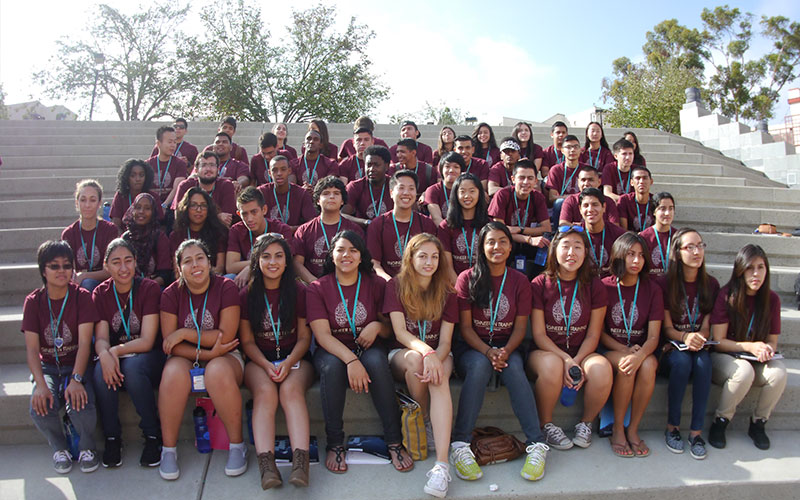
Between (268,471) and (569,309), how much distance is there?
6.86ft

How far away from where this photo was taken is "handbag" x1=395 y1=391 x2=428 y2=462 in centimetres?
311

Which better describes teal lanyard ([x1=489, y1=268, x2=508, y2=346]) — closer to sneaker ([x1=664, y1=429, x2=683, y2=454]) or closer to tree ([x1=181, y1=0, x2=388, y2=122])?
sneaker ([x1=664, y1=429, x2=683, y2=454])

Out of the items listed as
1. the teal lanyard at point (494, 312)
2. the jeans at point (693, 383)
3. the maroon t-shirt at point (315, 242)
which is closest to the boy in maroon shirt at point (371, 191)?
the maroon t-shirt at point (315, 242)

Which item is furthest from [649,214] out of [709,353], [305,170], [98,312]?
[98,312]

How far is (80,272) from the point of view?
13.0 feet

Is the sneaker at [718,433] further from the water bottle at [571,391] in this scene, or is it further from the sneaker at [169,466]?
the sneaker at [169,466]

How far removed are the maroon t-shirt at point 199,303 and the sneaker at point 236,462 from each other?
70 centimetres

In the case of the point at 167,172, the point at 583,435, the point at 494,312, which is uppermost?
the point at 167,172

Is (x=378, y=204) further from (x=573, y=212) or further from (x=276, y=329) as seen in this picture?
(x=276, y=329)

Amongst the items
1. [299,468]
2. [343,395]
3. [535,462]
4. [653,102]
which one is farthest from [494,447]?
[653,102]

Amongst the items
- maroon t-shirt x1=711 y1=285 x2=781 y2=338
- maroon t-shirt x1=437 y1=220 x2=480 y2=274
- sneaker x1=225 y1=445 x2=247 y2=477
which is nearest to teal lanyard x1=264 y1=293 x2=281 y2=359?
sneaker x1=225 y1=445 x2=247 y2=477

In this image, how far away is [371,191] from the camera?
16.5 feet

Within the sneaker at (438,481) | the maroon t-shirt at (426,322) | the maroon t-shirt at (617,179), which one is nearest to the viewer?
the sneaker at (438,481)

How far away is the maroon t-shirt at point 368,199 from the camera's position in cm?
500
